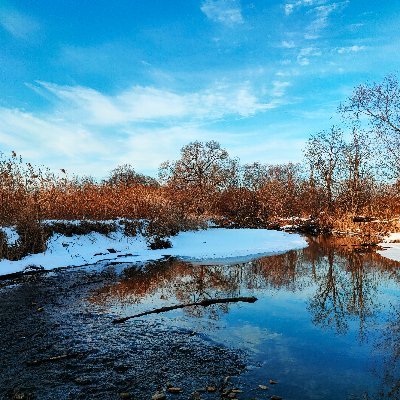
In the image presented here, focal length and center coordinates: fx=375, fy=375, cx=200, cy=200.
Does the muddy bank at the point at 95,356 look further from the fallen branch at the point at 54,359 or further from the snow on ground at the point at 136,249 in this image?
the snow on ground at the point at 136,249

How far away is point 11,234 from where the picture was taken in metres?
13.4

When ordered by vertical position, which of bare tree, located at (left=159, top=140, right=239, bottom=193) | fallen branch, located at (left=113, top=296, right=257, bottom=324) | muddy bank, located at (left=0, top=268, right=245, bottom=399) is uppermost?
bare tree, located at (left=159, top=140, right=239, bottom=193)

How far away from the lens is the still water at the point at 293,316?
5027 mm

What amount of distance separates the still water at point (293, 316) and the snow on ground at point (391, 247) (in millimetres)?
Answer: 1358

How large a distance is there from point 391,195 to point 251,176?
27187 millimetres

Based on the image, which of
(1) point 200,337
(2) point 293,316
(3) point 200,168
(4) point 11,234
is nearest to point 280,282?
(2) point 293,316

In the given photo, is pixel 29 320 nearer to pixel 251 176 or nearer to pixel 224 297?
pixel 224 297

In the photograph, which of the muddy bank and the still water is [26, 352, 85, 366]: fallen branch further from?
the still water

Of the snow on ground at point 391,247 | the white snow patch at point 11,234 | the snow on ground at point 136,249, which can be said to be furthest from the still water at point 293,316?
the white snow patch at point 11,234

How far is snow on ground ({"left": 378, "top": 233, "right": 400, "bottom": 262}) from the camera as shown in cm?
1569

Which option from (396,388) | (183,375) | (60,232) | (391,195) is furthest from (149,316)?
(391,195)

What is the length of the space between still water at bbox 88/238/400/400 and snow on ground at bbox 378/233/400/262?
4.45 ft

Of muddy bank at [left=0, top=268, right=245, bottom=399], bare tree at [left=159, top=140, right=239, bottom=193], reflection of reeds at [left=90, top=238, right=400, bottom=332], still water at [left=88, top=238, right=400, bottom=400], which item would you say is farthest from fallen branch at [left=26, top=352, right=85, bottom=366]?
bare tree at [left=159, top=140, right=239, bottom=193]

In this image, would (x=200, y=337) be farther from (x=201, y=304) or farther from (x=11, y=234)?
(x=11, y=234)
